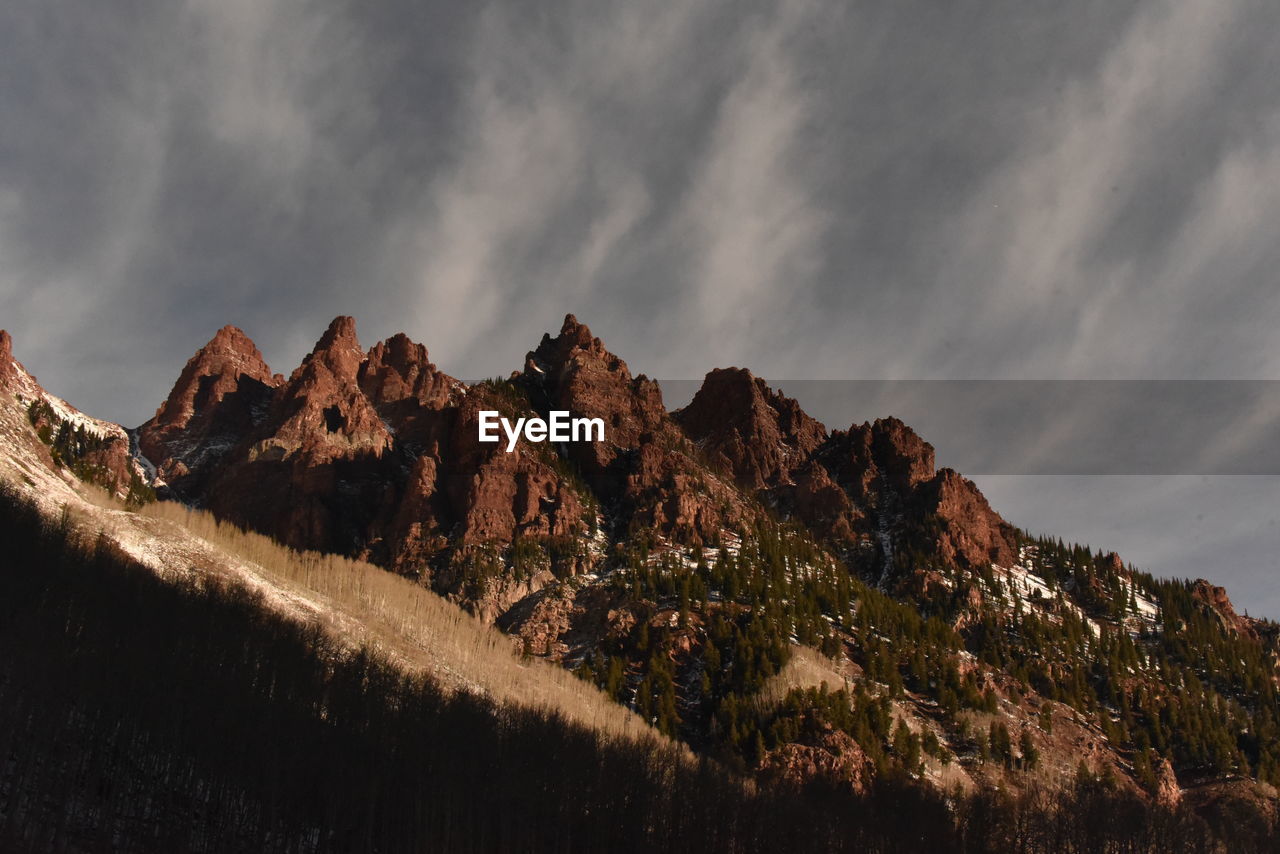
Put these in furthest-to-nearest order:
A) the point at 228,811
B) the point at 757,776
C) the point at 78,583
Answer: the point at 757,776, the point at 78,583, the point at 228,811

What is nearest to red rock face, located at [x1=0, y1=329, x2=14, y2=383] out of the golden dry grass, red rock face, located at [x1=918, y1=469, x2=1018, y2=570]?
the golden dry grass

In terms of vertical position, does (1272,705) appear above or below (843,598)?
below

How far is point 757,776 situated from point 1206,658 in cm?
10324

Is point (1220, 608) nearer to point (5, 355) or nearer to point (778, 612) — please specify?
point (778, 612)

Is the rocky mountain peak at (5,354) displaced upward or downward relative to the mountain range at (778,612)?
upward

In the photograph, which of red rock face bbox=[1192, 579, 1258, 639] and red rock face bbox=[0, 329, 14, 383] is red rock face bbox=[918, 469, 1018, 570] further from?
red rock face bbox=[0, 329, 14, 383]

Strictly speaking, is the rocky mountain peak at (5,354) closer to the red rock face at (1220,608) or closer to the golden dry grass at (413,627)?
the golden dry grass at (413,627)

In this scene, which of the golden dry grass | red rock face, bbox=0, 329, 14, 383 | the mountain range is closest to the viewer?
the golden dry grass

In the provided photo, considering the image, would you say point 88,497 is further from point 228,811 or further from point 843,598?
point 843,598

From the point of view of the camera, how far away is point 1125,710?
133 meters

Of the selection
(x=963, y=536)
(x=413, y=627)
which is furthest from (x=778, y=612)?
(x=963, y=536)

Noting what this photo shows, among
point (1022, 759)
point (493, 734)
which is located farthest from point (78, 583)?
point (1022, 759)

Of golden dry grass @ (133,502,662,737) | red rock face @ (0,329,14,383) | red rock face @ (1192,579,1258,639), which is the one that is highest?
red rock face @ (0,329,14,383)

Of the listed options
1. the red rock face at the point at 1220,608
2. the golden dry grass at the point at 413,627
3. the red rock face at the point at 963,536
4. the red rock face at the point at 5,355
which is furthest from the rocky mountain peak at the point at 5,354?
the red rock face at the point at 1220,608
